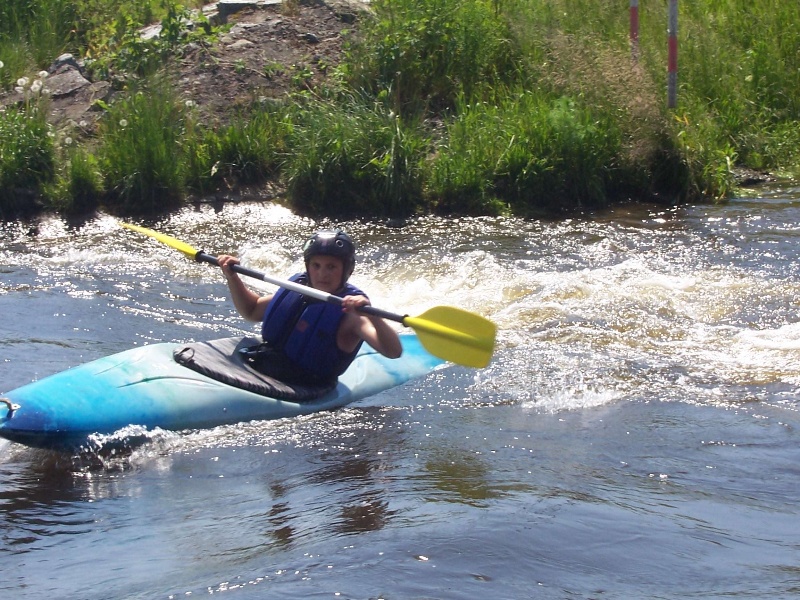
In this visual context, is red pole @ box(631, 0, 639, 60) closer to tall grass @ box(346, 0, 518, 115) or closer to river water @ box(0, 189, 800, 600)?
tall grass @ box(346, 0, 518, 115)

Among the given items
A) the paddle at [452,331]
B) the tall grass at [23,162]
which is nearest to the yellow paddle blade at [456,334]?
the paddle at [452,331]

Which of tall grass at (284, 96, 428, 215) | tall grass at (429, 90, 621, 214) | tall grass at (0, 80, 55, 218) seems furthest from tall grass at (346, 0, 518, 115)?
tall grass at (0, 80, 55, 218)

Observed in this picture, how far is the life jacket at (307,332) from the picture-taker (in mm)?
4820

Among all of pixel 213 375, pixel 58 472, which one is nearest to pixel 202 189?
pixel 213 375

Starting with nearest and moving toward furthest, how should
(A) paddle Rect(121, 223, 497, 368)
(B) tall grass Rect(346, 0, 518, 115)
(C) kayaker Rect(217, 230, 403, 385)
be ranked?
(A) paddle Rect(121, 223, 497, 368) < (C) kayaker Rect(217, 230, 403, 385) < (B) tall grass Rect(346, 0, 518, 115)

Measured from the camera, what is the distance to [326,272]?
4.73 m

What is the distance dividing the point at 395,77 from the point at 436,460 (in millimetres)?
6358

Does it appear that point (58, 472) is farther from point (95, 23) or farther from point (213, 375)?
point (95, 23)

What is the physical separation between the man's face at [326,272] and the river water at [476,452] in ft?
1.92

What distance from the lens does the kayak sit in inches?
160

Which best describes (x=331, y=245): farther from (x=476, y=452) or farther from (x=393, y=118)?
(x=393, y=118)

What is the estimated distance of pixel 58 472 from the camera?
13.3 feet

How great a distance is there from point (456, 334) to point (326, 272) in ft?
2.06

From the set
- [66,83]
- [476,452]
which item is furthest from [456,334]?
[66,83]
